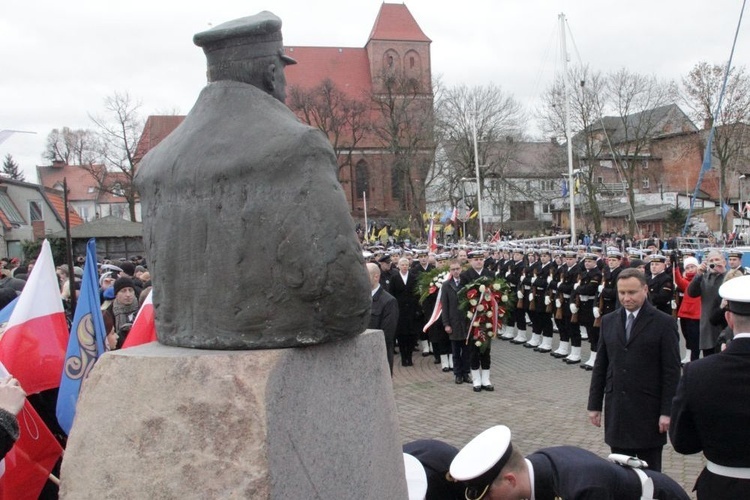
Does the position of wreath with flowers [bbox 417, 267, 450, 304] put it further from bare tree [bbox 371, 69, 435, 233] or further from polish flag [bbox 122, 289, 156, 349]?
bare tree [bbox 371, 69, 435, 233]

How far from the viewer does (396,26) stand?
72.1m

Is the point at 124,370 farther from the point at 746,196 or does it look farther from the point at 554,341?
the point at 746,196

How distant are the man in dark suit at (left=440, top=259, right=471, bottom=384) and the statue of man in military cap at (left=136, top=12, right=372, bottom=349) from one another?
314 inches

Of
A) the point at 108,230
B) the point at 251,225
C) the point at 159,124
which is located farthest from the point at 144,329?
the point at 159,124

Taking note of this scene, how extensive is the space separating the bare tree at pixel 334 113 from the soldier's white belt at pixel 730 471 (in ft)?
171

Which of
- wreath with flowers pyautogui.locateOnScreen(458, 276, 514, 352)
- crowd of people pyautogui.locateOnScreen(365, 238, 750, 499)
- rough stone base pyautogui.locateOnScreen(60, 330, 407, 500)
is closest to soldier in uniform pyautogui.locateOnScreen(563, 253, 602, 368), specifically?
crowd of people pyautogui.locateOnScreen(365, 238, 750, 499)

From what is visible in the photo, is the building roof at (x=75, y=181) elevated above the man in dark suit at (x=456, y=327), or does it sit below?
above

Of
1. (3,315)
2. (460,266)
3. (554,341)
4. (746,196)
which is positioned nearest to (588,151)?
(746,196)

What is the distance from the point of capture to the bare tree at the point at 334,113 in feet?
183

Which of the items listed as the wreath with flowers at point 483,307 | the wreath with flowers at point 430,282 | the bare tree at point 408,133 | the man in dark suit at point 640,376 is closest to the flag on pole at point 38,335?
the man in dark suit at point 640,376

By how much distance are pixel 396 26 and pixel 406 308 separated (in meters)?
64.9

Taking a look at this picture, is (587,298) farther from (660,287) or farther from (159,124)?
(159,124)

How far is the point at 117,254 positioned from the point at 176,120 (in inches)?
1041

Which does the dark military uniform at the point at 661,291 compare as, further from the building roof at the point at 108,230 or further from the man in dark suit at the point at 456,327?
the building roof at the point at 108,230
